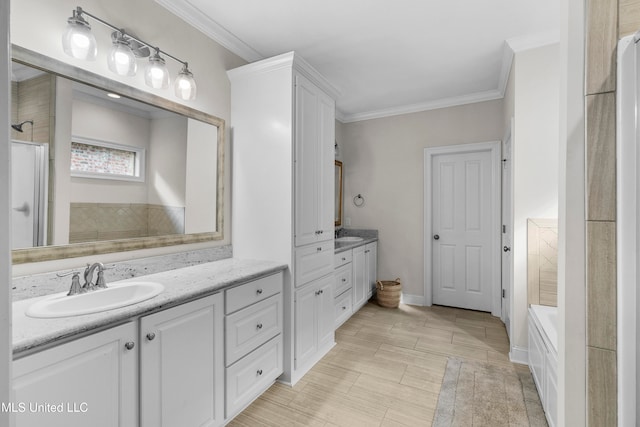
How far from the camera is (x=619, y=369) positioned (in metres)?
0.78

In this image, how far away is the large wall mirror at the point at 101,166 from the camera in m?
1.42

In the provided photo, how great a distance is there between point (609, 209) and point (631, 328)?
29 cm

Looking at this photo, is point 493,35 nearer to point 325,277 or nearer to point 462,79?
point 462,79

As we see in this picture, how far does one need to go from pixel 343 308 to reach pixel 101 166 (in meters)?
2.53

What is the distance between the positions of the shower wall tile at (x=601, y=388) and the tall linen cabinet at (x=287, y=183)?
5.53 ft

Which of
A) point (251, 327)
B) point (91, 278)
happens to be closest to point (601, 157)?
point (251, 327)

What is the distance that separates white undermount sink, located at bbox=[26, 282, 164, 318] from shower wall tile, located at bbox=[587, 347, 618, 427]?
5.16 ft

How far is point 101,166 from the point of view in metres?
1.72

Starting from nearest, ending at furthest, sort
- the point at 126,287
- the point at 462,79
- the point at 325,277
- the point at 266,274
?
the point at 126,287 → the point at 266,274 → the point at 325,277 → the point at 462,79

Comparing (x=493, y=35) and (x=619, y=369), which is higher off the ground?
(x=493, y=35)

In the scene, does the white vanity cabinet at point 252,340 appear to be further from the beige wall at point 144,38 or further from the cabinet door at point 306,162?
the beige wall at point 144,38

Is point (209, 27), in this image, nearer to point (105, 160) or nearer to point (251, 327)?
point (105, 160)

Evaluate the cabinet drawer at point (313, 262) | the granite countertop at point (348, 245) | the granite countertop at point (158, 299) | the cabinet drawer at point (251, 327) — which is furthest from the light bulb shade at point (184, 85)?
the granite countertop at point (348, 245)

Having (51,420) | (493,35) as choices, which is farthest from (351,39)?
(51,420)
